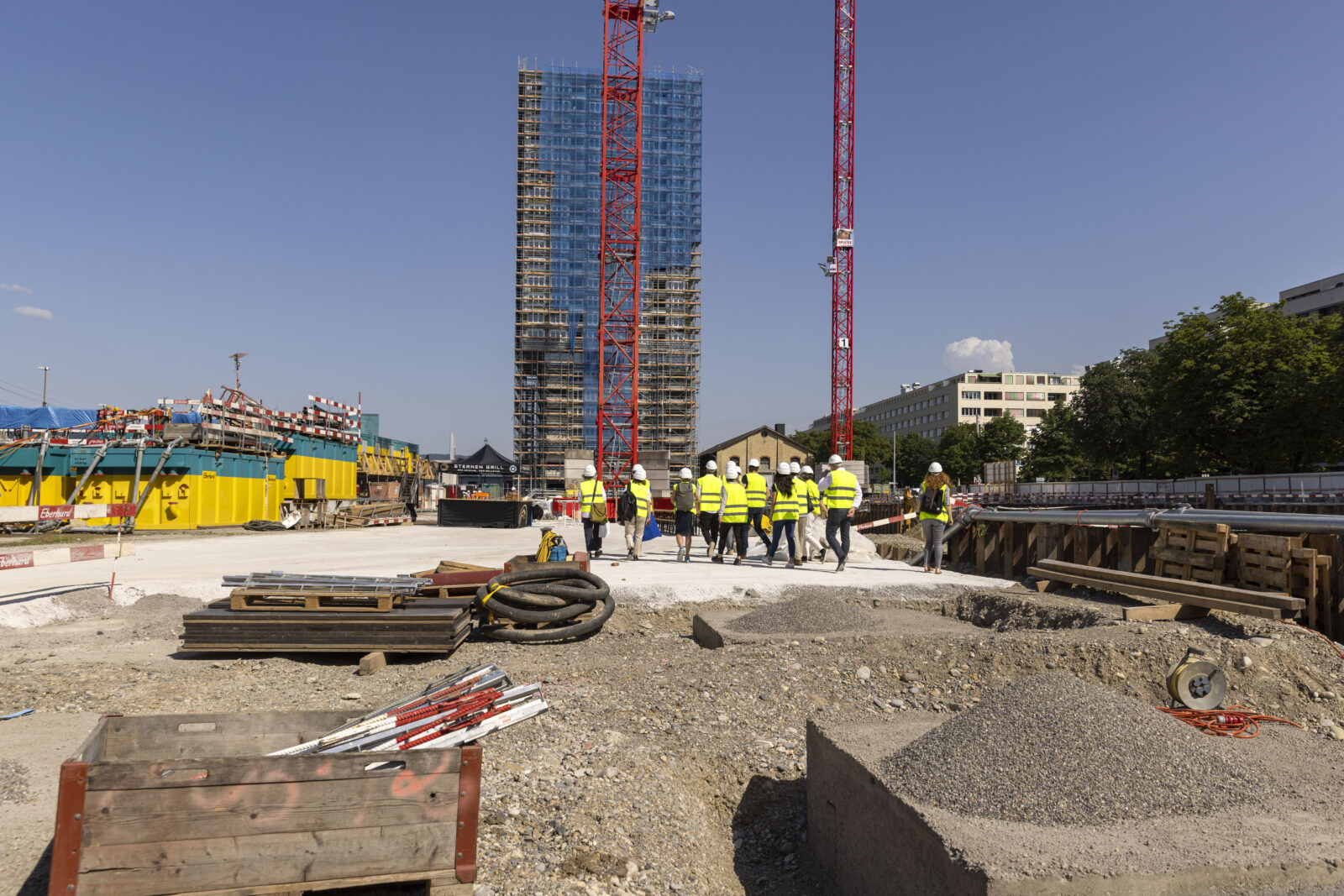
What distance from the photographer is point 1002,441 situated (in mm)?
78938

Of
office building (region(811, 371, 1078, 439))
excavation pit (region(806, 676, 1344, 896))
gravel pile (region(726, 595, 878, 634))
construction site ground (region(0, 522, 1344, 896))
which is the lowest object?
construction site ground (region(0, 522, 1344, 896))

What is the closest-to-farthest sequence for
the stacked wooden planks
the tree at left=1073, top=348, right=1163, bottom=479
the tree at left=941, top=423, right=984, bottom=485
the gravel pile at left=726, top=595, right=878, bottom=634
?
the stacked wooden planks → the gravel pile at left=726, top=595, right=878, bottom=634 → the tree at left=1073, top=348, right=1163, bottom=479 → the tree at left=941, top=423, right=984, bottom=485

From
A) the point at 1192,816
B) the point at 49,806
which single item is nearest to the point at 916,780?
the point at 1192,816

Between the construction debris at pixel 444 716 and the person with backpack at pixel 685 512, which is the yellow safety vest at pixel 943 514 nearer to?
the person with backpack at pixel 685 512

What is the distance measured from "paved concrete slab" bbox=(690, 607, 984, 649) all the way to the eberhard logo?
344 inches

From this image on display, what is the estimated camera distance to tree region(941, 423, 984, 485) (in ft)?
266

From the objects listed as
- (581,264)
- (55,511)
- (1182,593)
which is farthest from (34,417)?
(581,264)

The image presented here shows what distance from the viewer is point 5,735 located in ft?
17.6

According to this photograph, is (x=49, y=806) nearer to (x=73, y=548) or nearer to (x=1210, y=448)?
(x=73, y=548)

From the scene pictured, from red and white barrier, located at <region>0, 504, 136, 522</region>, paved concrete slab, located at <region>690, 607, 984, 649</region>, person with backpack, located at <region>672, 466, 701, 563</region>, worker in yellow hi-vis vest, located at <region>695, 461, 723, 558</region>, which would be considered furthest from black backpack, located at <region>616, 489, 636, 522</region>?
red and white barrier, located at <region>0, 504, 136, 522</region>

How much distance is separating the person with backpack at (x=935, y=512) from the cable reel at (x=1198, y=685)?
6.83 metres

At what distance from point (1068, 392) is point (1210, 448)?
85440 mm

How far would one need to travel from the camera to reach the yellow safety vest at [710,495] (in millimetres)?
13859

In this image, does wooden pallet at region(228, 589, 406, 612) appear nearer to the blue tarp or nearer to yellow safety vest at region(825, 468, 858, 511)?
yellow safety vest at region(825, 468, 858, 511)
